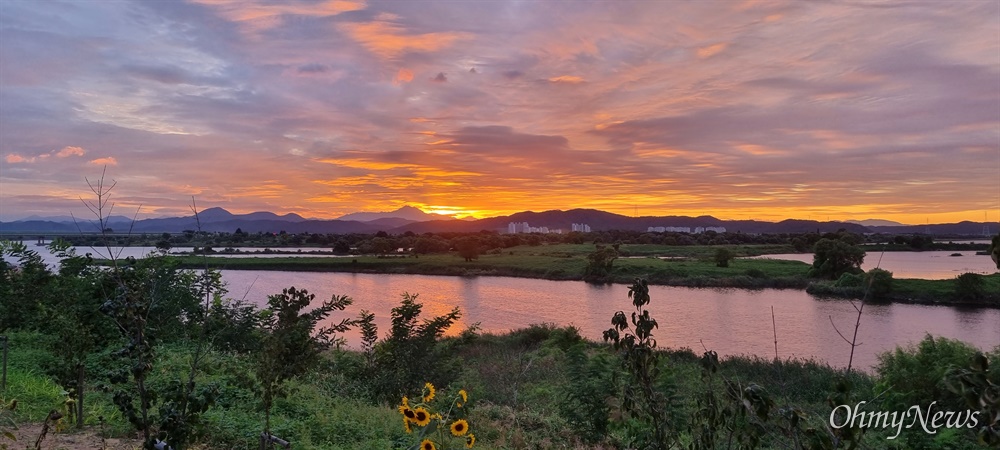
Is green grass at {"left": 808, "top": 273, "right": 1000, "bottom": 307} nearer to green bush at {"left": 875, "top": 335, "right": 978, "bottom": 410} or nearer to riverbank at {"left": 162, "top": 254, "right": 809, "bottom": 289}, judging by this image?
riverbank at {"left": 162, "top": 254, "right": 809, "bottom": 289}

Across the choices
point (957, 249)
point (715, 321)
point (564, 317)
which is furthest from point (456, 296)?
point (957, 249)

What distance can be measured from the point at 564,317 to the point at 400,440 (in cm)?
2233

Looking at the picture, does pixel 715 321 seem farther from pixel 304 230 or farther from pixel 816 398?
pixel 304 230

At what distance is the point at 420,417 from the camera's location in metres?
2.95

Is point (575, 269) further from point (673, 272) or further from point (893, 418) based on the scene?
point (893, 418)

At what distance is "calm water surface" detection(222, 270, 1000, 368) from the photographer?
20469mm

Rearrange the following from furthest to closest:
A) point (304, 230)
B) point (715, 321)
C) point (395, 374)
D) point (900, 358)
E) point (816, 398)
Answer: point (304, 230) → point (715, 321) → point (816, 398) → point (900, 358) → point (395, 374)

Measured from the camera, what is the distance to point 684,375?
12164 millimetres

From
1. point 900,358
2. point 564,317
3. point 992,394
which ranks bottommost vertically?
point 564,317

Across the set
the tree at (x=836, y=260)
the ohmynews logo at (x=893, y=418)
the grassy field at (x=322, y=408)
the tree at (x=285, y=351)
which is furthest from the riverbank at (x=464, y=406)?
the tree at (x=836, y=260)

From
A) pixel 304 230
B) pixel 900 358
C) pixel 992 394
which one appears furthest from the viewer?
pixel 304 230

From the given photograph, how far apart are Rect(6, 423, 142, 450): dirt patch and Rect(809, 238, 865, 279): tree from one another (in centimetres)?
4488

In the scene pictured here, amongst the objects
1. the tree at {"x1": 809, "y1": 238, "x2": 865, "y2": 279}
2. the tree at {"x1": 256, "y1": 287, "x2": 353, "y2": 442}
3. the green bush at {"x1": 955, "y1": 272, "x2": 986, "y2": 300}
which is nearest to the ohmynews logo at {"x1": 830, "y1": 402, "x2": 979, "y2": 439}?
the tree at {"x1": 256, "y1": 287, "x2": 353, "y2": 442}

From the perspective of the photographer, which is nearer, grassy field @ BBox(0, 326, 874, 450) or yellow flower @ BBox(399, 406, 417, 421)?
yellow flower @ BBox(399, 406, 417, 421)
